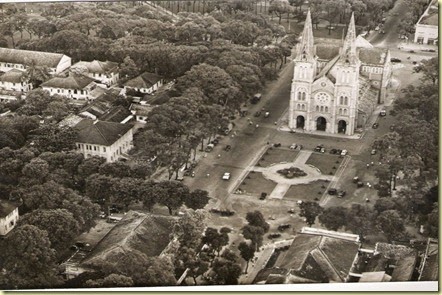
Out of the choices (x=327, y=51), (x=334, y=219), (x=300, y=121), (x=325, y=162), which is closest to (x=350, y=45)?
(x=300, y=121)

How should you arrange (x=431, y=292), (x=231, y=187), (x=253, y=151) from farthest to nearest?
(x=253, y=151)
(x=231, y=187)
(x=431, y=292)

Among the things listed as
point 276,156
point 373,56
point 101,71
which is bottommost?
point 276,156

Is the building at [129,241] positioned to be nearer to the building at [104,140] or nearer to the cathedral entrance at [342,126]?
the building at [104,140]

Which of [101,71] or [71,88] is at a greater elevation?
[101,71]

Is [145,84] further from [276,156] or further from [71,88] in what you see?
[276,156]

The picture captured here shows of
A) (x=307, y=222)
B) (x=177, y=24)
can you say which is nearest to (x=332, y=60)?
(x=177, y=24)

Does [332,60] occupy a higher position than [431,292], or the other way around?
[332,60]

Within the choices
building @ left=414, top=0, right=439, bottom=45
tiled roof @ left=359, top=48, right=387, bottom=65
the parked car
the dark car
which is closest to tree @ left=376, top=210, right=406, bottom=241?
the dark car

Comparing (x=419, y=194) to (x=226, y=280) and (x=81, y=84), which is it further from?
(x=81, y=84)
